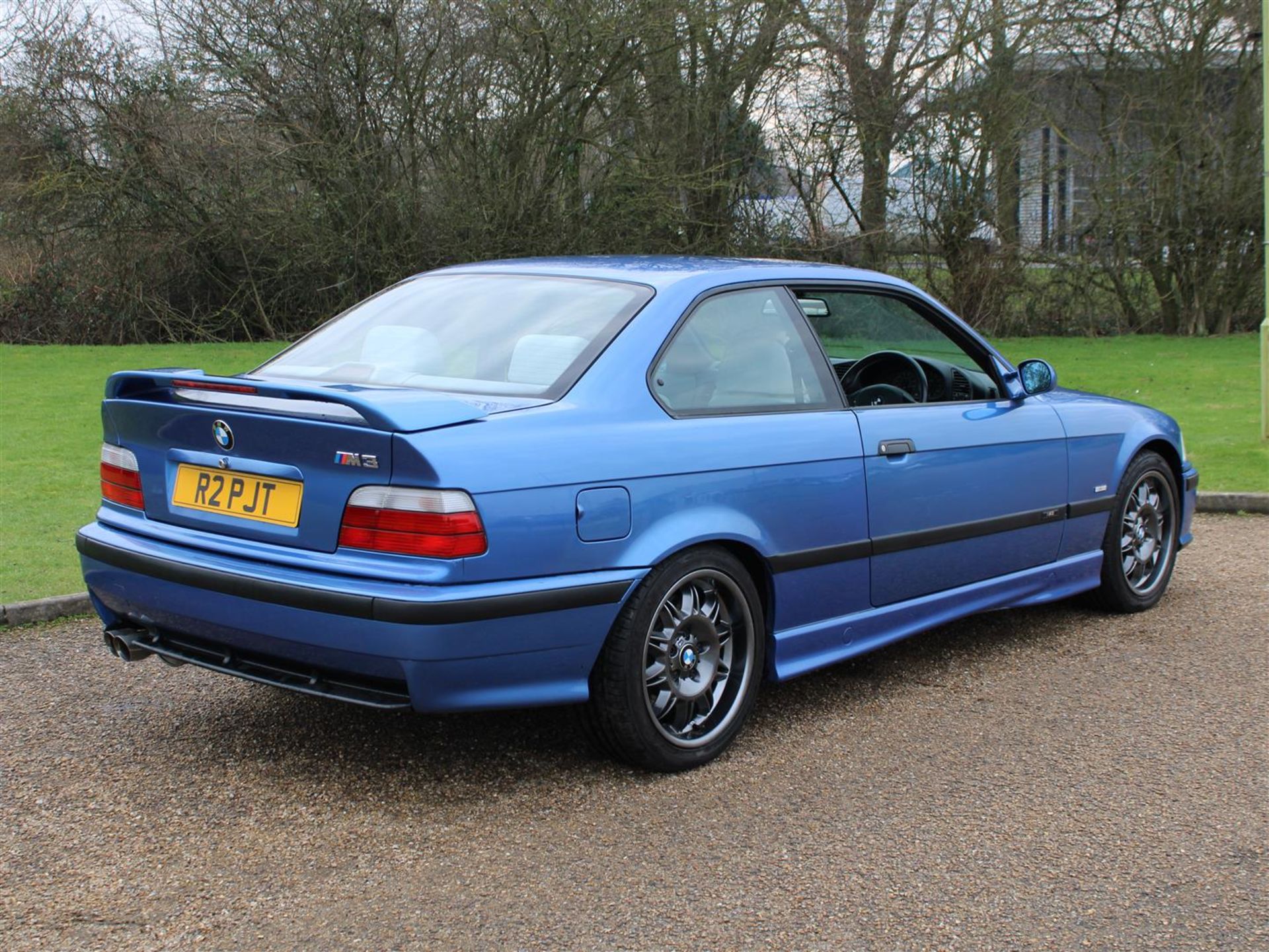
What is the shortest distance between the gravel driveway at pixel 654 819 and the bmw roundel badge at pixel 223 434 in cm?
97

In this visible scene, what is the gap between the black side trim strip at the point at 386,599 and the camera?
11.5ft

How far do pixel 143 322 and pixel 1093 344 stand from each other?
568 inches

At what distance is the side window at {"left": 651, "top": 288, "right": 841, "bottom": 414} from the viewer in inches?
167

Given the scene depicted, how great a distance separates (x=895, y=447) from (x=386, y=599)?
2.00m

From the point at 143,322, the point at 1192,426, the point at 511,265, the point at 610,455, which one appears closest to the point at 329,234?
the point at 143,322

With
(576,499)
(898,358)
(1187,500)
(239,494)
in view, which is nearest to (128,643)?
(239,494)

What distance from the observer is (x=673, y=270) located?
182 inches

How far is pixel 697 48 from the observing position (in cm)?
1967

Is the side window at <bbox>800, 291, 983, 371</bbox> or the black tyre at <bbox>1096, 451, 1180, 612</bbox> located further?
the black tyre at <bbox>1096, 451, 1180, 612</bbox>

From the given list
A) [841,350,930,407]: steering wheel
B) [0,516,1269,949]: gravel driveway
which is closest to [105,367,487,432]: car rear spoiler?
[0,516,1269,949]: gravel driveway

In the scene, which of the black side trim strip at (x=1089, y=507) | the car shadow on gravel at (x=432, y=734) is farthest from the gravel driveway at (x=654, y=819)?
the black side trim strip at (x=1089, y=507)

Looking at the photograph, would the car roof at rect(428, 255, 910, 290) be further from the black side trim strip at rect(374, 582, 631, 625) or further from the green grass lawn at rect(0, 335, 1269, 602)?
the green grass lawn at rect(0, 335, 1269, 602)

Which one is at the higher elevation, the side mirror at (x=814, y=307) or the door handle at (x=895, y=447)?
the side mirror at (x=814, y=307)

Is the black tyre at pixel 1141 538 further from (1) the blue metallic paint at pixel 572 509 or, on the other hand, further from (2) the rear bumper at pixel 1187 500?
(1) the blue metallic paint at pixel 572 509
